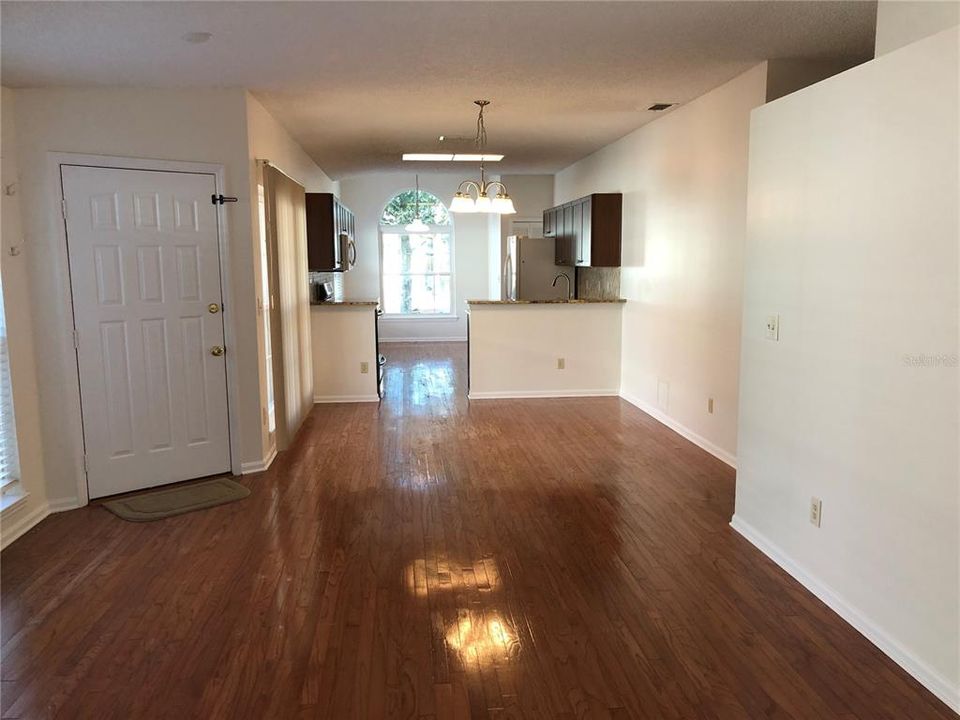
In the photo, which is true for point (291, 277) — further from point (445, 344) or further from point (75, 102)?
point (445, 344)

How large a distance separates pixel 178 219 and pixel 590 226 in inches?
160

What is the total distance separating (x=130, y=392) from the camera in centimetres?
426

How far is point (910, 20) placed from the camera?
8.95ft

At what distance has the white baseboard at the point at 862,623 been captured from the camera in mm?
2248

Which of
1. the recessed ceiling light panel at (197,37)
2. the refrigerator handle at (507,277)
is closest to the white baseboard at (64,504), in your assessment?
the recessed ceiling light panel at (197,37)

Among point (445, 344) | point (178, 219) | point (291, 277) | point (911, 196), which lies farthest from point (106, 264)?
point (445, 344)

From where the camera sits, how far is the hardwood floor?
7.52 feet

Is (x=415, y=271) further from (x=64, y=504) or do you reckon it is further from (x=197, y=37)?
(x=197, y=37)

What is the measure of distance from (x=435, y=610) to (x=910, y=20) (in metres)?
3.07

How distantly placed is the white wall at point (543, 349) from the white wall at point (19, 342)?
3.94 m

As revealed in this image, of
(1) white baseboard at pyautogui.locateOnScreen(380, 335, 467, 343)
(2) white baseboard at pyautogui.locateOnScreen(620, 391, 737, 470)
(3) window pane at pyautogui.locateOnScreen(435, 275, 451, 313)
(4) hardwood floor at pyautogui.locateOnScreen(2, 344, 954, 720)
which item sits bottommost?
(4) hardwood floor at pyautogui.locateOnScreen(2, 344, 954, 720)

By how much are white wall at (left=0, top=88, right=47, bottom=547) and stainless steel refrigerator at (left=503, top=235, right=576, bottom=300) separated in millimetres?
6019

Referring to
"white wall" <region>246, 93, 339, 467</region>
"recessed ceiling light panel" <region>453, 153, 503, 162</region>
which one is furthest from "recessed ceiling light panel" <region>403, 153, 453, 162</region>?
"white wall" <region>246, 93, 339, 467</region>

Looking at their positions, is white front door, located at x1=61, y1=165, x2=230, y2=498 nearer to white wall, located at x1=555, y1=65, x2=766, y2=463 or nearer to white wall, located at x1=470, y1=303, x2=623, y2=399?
white wall, located at x1=470, y1=303, x2=623, y2=399
